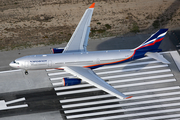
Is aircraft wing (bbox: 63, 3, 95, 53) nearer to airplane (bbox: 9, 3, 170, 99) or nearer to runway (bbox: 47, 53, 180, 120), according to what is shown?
airplane (bbox: 9, 3, 170, 99)

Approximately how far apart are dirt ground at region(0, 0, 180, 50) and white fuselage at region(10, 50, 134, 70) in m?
12.7

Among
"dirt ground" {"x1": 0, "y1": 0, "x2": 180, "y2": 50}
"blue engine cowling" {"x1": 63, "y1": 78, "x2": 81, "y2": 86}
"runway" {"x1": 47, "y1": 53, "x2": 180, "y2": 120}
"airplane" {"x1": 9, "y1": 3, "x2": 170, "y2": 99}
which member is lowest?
"runway" {"x1": 47, "y1": 53, "x2": 180, "y2": 120}

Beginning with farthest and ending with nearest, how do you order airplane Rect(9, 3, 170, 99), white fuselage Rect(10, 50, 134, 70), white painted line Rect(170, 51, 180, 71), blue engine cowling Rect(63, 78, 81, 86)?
white painted line Rect(170, 51, 180, 71)
white fuselage Rect(10, 50, 134, 70)
airplane Rect(9, 3, 170, 99)
blue engine cowling Rect(63, 78, 81, 86)

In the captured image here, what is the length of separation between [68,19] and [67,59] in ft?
68.8

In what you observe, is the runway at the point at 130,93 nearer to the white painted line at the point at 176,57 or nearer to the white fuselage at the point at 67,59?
the white painted line at the point at 176,57

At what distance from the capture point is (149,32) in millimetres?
53062

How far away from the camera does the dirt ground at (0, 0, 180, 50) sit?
52281 millimetres

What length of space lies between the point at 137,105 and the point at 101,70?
1120 centimetres

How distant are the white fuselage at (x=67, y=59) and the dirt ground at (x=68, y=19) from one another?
41.8 ft

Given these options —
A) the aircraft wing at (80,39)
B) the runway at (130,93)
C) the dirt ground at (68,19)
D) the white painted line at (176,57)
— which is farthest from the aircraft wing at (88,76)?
the white painted line at (176,57)

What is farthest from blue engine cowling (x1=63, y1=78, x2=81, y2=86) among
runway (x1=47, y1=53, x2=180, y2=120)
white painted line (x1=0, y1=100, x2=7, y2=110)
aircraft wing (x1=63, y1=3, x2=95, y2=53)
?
white painted line (x1=0, y1=100, x2=7, y2=110)

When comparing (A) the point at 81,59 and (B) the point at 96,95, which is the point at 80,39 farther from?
(B) the point at 96,95

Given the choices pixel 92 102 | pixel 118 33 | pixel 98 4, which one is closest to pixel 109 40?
pixel 118 33

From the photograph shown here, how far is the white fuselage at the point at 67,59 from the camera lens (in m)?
38.2
